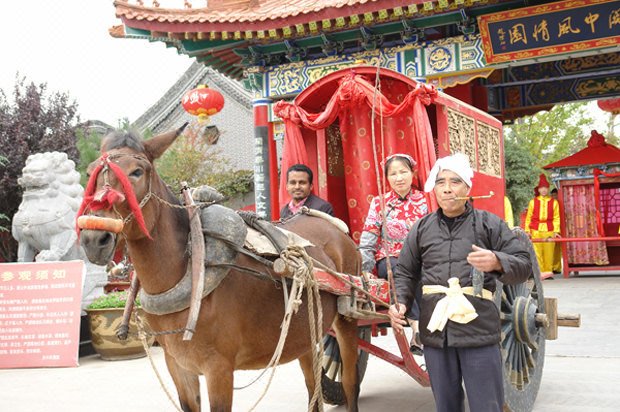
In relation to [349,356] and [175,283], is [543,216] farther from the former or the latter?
[175,283]

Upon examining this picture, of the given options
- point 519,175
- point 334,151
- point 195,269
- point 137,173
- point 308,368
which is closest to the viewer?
point 137,173

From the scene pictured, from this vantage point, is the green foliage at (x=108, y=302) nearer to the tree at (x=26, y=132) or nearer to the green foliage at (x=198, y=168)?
the tree at (x=26, y=132)

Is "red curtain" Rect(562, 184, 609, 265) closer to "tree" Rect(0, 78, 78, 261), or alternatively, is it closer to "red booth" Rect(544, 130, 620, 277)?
"red booth" Rect(544, 130, 620, 277)

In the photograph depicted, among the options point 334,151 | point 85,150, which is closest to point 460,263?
point 334,151

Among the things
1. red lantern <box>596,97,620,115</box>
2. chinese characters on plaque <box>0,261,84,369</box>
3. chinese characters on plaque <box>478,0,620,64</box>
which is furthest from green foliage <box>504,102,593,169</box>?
chinese characters on plaque <box>0,261,84,369</box>

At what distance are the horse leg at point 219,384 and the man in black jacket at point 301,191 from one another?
1.81m

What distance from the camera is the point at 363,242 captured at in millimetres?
4074

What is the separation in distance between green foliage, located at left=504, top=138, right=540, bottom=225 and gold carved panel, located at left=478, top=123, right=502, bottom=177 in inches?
612

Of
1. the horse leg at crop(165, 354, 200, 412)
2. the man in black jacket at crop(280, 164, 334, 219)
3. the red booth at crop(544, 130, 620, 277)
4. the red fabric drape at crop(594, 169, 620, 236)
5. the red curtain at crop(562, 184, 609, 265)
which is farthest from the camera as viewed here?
the red curtain at crop(562, 184, 609, 265)

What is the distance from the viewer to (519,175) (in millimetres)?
20281

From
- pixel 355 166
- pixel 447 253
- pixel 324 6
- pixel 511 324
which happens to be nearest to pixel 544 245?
pixel 324 6

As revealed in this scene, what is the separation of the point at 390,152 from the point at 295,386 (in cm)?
210

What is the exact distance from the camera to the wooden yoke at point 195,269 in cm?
260

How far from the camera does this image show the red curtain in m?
12.5
